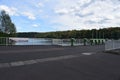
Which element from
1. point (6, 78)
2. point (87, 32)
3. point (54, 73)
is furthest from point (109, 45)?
point (87, 32)

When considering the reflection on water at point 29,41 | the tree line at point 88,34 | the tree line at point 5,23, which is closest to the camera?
Answer: the reflection on water at point 29,41

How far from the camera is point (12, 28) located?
8394cm

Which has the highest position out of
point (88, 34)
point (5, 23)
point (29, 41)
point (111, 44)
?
point (5, 23)

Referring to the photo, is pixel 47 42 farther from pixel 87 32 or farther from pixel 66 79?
pixel 87 32

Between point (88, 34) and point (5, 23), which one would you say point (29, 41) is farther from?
point (88, 34)

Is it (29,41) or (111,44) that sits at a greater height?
(29,41)

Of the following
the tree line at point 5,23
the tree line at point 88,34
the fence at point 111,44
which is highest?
the tree line at point 5,23

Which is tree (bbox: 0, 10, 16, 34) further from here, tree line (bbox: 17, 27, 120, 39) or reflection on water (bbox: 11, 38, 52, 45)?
reflection on water (bbox: 11, 38, 52, 45)

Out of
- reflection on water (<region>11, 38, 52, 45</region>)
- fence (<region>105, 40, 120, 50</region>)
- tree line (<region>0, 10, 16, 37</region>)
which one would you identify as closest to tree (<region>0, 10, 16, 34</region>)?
tree line (<region>0, 10, 16, 37</region>)

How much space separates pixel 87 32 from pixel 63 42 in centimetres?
9602

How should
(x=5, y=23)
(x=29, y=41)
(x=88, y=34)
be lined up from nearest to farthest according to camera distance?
(x=29, y=41) → (x=5, y=23) → (x=88, y=34)

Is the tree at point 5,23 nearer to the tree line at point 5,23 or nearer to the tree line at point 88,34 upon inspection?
the tree line at point 5,23

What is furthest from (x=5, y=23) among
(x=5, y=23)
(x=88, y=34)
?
(x=88, y=34)

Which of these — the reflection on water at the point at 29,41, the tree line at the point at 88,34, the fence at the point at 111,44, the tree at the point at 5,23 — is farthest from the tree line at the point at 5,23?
the fence at the point at 111,44
